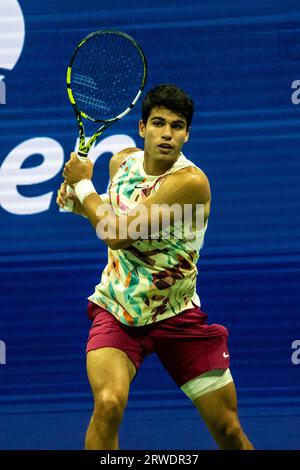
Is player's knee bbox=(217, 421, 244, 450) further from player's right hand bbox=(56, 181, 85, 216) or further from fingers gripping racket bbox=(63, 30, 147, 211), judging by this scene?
fingers gripping racket bbox=(63, 30, 147, 211)

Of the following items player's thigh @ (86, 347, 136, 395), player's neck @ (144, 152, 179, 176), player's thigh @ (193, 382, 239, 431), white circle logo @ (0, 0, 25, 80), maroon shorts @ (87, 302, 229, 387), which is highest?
white circle logo @ (0, 0, 25, 80)

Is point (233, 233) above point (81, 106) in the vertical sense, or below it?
below

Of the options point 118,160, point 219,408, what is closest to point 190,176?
point 118,160

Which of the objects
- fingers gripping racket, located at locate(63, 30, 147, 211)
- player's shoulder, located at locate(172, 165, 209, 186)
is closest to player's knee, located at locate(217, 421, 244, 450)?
player's shoulder, located at locate(172, 165, 209, 186)

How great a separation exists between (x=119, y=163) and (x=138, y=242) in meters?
0.48

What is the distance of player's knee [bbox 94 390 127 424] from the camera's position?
3.92 metres

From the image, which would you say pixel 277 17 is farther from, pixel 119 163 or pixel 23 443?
pixel 23 443

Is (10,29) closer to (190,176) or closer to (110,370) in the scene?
(190,176)

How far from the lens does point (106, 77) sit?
4805 millimetres

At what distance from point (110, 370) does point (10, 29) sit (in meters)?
2.25

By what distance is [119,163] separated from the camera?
14.9ft

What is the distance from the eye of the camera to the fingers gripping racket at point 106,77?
185 inches

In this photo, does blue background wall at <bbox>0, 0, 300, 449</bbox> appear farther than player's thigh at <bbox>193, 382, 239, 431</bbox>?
Yes

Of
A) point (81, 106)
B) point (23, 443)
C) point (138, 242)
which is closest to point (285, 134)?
point (81, 106)
